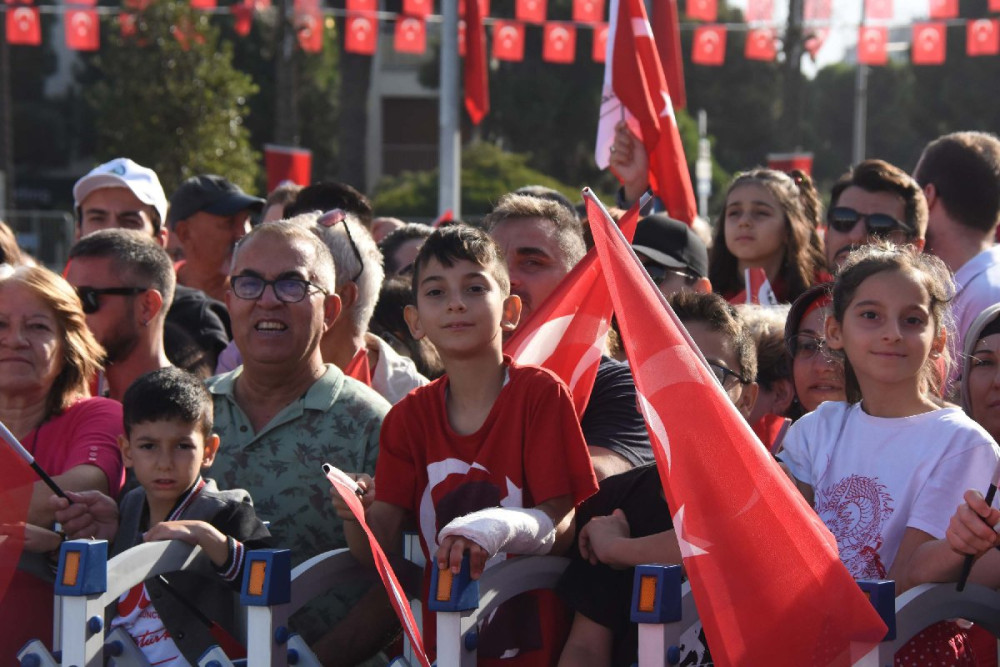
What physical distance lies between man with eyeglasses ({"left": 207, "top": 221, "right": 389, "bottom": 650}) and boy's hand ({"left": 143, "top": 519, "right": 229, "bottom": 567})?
537 millimetres

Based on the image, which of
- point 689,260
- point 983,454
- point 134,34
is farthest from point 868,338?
point 134,34

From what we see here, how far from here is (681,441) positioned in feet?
9.57

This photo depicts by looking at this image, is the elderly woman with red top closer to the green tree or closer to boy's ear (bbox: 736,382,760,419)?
boy's ear (bbox: 736,382,760,419)

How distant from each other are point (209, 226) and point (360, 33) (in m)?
13.4

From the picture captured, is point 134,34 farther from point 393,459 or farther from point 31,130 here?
point 393,459

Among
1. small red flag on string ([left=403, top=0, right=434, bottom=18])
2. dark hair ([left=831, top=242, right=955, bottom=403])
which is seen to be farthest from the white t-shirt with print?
small red flag on string ([left=403, top=0, right=434, bottom=18])

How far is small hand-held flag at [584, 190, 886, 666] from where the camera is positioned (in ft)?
9.04

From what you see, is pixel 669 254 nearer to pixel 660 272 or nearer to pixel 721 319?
pixel 660 272

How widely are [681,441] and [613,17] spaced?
367 centimetres

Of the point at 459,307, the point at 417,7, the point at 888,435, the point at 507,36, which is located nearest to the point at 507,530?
the point at 459,307

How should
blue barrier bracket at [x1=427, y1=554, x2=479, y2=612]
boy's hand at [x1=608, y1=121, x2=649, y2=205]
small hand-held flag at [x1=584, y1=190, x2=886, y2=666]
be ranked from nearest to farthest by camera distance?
small hand-held flag at [x1=584, y1=190, x2=886, y2=666], blue barrier bracket at [x1=427, y1=554, x2=479, y2=612], boy's hand at [x1=608, y1=121, x2=649, y2=205]

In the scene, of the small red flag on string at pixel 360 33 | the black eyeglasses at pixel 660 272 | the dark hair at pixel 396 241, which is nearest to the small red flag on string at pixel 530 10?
the small red flag on string at pixel 360 33

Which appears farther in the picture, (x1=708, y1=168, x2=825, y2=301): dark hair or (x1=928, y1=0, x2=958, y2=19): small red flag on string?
(x1=928, y1=0, x2=958, y2=19): small red flag on string

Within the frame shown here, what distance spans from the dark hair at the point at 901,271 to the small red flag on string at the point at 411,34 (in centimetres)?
1659
